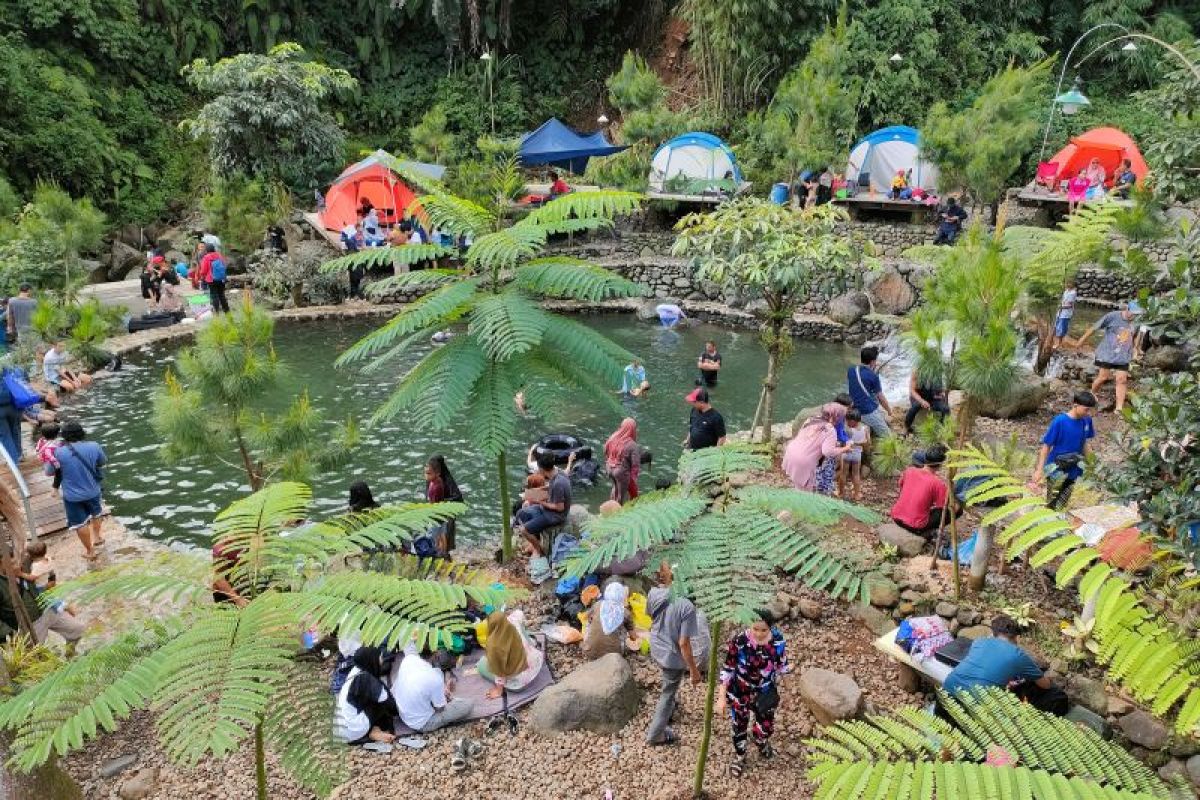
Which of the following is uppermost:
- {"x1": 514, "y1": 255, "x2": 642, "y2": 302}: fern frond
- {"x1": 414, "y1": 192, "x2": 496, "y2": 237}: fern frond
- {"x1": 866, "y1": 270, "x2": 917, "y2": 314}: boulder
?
{"x1": 414, "y1": 192, "x2": 496, "y2": 237}: fern frond

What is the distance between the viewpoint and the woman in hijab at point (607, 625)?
20.1ft

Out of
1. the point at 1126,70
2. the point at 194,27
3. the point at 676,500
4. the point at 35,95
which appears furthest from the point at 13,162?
the point at 1126,70

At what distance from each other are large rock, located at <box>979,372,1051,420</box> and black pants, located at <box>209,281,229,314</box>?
46.3 feet

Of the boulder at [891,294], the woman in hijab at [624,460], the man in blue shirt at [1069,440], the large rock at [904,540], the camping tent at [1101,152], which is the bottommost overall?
the large rock at [904,540]

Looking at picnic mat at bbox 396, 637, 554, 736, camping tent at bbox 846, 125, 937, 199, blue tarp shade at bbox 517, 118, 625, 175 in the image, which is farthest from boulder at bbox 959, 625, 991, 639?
camping tent at bbox 846, 125, 937, 199

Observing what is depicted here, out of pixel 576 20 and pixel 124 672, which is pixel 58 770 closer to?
pixel 124 672

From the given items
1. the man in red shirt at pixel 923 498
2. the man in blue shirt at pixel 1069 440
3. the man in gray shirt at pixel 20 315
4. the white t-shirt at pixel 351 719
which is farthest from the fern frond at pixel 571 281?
the man in gray shirt at pixel 20 315

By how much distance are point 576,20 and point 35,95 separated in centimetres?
1850

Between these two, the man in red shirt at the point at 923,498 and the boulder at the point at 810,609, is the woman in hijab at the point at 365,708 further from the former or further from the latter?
the man in red shirt at the point at 923,498

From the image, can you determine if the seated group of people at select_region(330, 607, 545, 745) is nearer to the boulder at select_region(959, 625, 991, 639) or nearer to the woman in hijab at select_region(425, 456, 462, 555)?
the woman in hijab at select_region(425, 456, 462, 555)

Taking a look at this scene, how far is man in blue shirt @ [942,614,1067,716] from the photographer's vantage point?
4984mm

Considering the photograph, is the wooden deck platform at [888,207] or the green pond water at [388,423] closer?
the green pond water at [388,423]

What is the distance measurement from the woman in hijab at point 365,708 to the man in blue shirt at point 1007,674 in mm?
3842

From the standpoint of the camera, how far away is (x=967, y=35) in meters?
26.1
